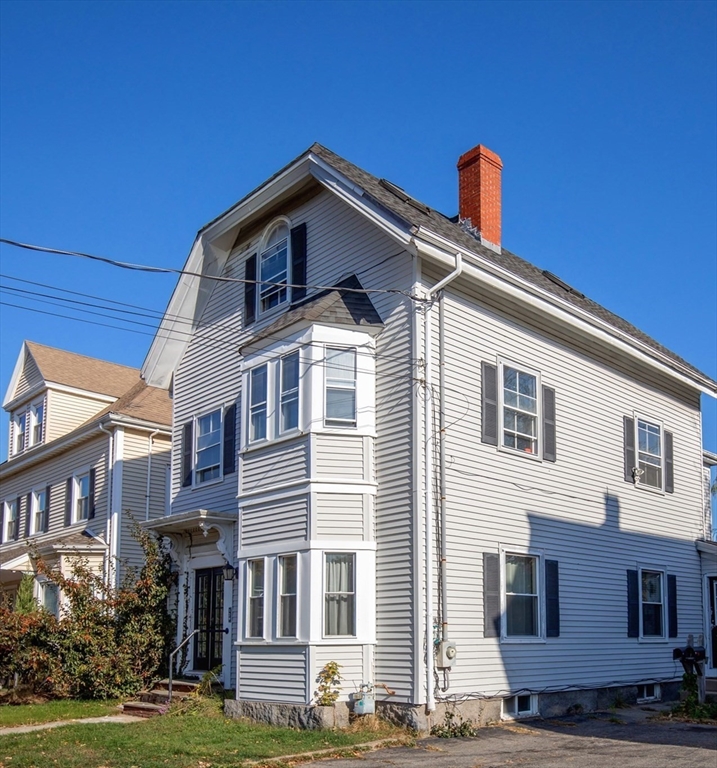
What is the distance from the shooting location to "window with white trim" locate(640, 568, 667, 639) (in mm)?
19750

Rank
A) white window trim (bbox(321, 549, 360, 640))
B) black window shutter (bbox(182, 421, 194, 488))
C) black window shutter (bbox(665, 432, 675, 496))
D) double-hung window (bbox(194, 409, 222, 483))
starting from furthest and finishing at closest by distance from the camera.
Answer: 1. black window shutter (bbox(665, 432, 675, 496))
2. black window shutter (bbox(182, 421, 194, 488))
3. double-hung window (bbox(194, 409, 222, 483))
4. white window trim (bbox(321, 549, 360, 640))

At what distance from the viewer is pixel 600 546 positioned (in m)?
18.8

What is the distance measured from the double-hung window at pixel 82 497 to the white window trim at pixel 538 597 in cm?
1474

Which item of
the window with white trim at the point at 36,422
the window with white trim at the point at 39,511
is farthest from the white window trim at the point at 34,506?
the window with white trim at the point at 36,422

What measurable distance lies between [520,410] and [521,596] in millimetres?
3282

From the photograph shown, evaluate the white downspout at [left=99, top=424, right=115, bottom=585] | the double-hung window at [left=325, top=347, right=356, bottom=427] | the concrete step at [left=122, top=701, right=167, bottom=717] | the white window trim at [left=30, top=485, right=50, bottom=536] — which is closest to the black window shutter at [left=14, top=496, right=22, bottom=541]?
the white window trim at [left=30, top=485, right=50, bottom=536]

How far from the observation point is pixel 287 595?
15.4 m

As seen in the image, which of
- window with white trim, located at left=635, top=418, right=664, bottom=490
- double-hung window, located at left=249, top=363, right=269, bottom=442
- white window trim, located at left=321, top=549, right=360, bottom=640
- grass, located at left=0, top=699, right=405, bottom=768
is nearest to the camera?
grass, located at left=0, top=699, right=405, bottom=768

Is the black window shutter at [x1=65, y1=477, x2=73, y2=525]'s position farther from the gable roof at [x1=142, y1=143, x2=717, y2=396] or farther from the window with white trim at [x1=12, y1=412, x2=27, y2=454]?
the gable roof at [x1=142, y1=143, x2=717, y2=396]

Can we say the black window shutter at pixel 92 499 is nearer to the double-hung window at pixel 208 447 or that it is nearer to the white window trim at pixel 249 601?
the double-hung window at pixel 208 447

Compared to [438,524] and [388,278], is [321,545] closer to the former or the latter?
[438,524]

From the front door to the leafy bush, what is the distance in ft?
2.35

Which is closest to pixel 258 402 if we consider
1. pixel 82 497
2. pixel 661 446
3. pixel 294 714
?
pixel 294 714

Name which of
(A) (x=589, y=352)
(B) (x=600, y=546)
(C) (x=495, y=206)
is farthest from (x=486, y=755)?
(C) (x=495, y=206)
